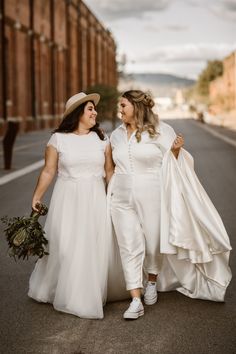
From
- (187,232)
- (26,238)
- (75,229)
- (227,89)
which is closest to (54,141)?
(75,229)

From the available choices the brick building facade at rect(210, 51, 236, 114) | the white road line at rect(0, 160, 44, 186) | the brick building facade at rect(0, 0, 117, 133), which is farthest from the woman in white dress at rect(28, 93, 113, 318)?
the brick building facade at rect(210, 51, 236, 114)

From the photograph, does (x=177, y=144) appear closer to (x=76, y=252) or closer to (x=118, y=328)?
(x=76, y=252)

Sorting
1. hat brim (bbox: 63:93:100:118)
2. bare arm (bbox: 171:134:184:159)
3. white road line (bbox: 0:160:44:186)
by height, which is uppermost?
hat brim (bbox: 63:93:100:118)

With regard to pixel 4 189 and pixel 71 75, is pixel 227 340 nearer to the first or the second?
pixel 4 189

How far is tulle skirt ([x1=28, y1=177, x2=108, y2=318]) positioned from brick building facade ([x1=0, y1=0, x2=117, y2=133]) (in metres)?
30.3

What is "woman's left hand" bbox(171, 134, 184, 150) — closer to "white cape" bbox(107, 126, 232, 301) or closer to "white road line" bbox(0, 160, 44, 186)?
"white cape" bbox(107, 126, 232, 301)

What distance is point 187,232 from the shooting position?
562 cm

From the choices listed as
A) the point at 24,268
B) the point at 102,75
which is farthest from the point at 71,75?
the point at 24,268

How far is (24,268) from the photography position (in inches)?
285

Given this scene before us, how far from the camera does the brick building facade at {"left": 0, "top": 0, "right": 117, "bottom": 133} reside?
37969 mm

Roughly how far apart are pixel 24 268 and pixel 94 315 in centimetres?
209

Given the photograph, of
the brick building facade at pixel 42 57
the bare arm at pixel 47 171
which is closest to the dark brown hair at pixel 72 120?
the bare arm at pixel 47 171

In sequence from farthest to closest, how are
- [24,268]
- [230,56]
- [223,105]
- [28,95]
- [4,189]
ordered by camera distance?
[230,56] < [223,105] < [28,95] < [4,189] < [24,268]

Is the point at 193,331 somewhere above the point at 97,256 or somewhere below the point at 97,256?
below
